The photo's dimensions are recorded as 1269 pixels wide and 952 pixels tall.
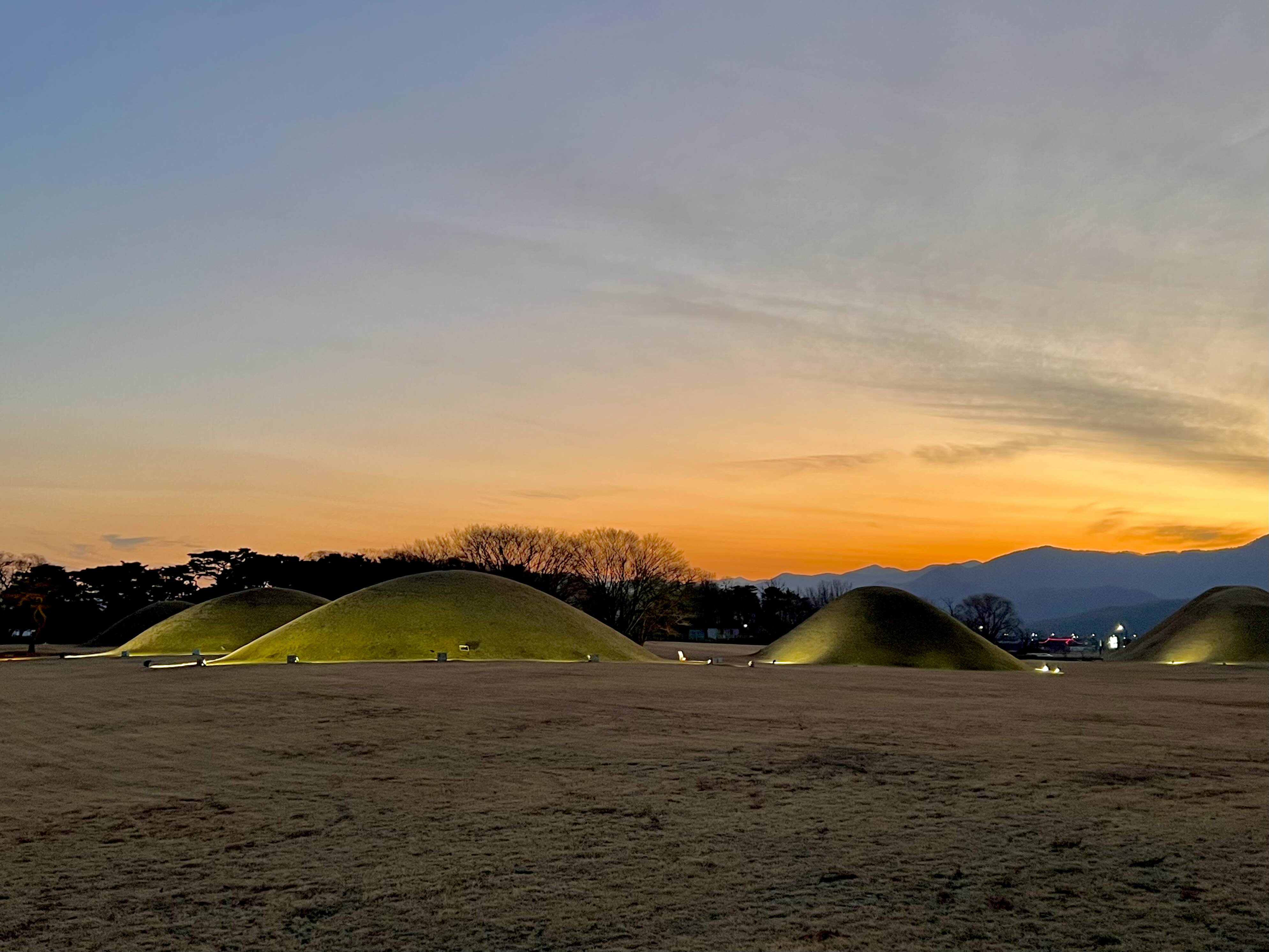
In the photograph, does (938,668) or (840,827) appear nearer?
(840,827)

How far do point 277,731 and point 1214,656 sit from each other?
92134 millimetres

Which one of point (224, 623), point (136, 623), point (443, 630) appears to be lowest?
point (136, 623)

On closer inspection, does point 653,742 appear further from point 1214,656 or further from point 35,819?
point 1214,656

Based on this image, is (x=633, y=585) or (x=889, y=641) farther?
(x=633, y=585)

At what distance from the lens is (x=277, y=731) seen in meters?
23.6

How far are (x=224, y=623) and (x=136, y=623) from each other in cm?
3498

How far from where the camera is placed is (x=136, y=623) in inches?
4375

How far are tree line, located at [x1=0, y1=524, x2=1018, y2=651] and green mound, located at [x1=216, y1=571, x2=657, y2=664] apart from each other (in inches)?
1599

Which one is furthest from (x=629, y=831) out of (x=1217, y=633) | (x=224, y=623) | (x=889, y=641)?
(x=1217, y=633)

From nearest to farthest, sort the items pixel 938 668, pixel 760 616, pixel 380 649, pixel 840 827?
pixel 840 827, pixel 380 649, pixel 938 668, pixel 760 616

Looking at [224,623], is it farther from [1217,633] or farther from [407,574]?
[1217,633]

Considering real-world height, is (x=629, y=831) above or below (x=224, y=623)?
below

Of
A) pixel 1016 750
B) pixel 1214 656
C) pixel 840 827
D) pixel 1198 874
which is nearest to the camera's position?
pixel 1198 874

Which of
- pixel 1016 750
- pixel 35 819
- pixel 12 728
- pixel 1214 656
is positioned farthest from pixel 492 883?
pixel 1214 656
